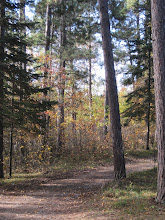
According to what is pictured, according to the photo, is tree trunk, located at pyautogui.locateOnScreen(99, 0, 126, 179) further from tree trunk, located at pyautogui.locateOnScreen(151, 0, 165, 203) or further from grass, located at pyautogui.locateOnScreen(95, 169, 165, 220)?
tree trunk, located at pyautogui.locateOnScreen(151, 0, 165, 203)

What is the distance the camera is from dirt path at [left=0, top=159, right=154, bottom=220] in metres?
5.39

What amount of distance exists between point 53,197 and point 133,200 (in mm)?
2940

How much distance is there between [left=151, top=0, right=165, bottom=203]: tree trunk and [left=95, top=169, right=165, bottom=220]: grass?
0.44m

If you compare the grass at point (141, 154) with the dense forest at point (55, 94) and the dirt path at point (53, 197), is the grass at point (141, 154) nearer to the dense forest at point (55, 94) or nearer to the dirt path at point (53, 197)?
the dense forest at point (55, 94)

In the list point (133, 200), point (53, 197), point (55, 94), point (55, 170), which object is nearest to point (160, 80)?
point (133, 200)

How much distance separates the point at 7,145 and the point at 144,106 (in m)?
10.2

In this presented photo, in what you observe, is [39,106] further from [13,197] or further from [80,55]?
[80,55]

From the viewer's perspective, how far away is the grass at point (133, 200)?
15.6 ft

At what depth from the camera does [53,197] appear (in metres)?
7.20

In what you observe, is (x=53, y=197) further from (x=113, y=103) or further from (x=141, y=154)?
(x=141, y=154)

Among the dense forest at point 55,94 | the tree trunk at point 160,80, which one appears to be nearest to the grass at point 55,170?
the dense forest at point 55,94

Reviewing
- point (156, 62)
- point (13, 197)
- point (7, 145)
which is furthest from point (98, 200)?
point (7, 145)

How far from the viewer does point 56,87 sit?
1410cm

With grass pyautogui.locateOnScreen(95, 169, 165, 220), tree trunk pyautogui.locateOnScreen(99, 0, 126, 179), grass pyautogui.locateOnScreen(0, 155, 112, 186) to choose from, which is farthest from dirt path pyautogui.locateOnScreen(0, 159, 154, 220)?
tree trunk pyautogui.locateOnScreen(99, 0, 126, 179)
